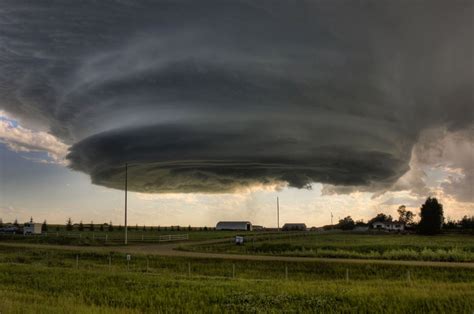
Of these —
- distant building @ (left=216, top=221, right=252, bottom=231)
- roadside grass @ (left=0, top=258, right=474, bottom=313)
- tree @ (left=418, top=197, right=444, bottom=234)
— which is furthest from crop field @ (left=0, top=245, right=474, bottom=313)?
distant building @ (left=216, top=221, right=252, bottom=231)

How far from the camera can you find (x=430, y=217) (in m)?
143

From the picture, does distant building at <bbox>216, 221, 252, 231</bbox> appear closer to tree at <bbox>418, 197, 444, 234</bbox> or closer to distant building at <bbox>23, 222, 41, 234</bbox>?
tree at <bbox>418, 197, 444, 234</bbox>

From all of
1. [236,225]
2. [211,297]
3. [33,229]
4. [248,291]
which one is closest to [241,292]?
[248,291]

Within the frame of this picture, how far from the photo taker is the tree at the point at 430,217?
142 m

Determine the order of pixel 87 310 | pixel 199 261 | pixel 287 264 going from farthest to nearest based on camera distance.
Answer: pixel 199 261
pixel 287 264
pixel 87 310

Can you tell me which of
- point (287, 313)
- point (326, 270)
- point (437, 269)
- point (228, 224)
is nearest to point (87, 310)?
point (287, 313)

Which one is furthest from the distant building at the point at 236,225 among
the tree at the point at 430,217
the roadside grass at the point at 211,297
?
the roadside grass at the point at 211,297

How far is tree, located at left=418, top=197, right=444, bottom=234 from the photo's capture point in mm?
141500

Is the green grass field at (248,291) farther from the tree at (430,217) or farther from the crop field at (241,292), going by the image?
the tree at (430,217)

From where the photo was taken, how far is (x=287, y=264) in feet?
151

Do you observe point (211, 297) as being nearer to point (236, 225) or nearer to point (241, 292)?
point (241, 292)

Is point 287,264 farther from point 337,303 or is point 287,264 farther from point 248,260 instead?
point 337,303

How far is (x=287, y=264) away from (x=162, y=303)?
2413 centimetres

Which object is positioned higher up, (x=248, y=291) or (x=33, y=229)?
(x=33, y=229)
